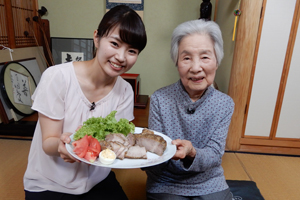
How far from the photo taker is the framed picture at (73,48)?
13.2 ft

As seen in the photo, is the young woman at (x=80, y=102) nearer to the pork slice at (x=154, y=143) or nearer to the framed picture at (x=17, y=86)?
the pork slice at (x=154, y=143)

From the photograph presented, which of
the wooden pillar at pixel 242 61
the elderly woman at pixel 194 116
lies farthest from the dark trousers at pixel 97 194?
the wooden pillar at pixel 242 61

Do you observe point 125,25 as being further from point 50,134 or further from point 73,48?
point 73,48

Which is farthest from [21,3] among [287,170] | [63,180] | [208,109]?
[287,170]

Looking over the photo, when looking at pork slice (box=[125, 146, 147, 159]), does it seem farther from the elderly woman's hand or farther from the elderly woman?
the elderly woman

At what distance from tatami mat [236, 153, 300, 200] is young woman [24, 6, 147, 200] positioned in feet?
4.77

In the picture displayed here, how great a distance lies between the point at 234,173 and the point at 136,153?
1626mm

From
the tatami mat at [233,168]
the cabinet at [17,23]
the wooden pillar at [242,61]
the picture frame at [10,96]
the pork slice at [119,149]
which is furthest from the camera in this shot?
the cabinet at [17,23]

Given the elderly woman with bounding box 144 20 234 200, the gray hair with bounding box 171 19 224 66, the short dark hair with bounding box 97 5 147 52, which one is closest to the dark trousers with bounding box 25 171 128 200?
the elderly woman with bounding box 144 20 234 200

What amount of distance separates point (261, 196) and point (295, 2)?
6.85ft

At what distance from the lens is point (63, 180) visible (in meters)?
1.45

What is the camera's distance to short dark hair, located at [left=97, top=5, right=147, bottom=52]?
1.29 m

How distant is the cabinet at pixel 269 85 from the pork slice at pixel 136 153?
192 cm

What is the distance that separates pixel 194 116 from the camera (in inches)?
58.0
